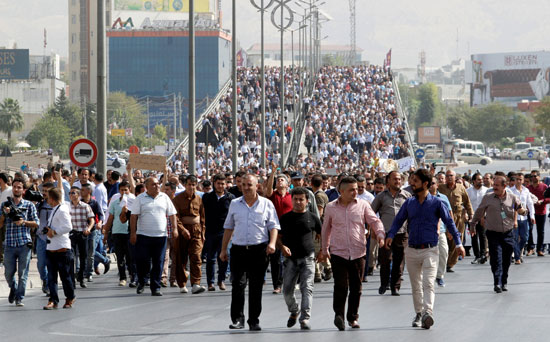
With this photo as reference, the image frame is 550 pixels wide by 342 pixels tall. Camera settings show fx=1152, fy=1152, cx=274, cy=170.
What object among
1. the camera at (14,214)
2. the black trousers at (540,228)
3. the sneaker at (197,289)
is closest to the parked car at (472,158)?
the black trousers at (540,228)

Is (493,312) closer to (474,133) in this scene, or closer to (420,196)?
(420,196)

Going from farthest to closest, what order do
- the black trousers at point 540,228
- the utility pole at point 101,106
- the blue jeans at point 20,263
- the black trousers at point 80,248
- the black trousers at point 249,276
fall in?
the black trousers at point 540,228 → the utility pole at point 101,106 → the black trousers at point 80,248 → the blue jeans at point 20,263 → the black trousers at point 249,276

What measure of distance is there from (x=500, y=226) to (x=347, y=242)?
16.5 feet

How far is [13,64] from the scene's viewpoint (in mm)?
157875

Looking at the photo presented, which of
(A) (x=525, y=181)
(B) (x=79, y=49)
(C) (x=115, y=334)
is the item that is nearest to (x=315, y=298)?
(C) (x=115, y=334)

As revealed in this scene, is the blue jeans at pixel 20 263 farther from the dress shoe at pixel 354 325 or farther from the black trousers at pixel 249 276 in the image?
the dress shoe at pixel 354 325

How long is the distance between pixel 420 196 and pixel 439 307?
86.0 inches

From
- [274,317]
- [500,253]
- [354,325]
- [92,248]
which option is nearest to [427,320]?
[354,325]

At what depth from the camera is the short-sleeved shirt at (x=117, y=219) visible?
17562 millimetres

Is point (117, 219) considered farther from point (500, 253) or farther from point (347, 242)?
point (347, 242)

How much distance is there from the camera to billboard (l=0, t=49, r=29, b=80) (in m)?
157

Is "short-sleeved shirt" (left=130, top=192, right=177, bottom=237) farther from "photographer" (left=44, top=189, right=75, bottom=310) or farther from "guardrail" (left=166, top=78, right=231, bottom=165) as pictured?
"guardrail" (left=166, top=78, right=231, bottom=165)

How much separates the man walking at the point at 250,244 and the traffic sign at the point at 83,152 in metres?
9.36

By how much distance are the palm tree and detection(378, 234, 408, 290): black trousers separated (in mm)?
116657
